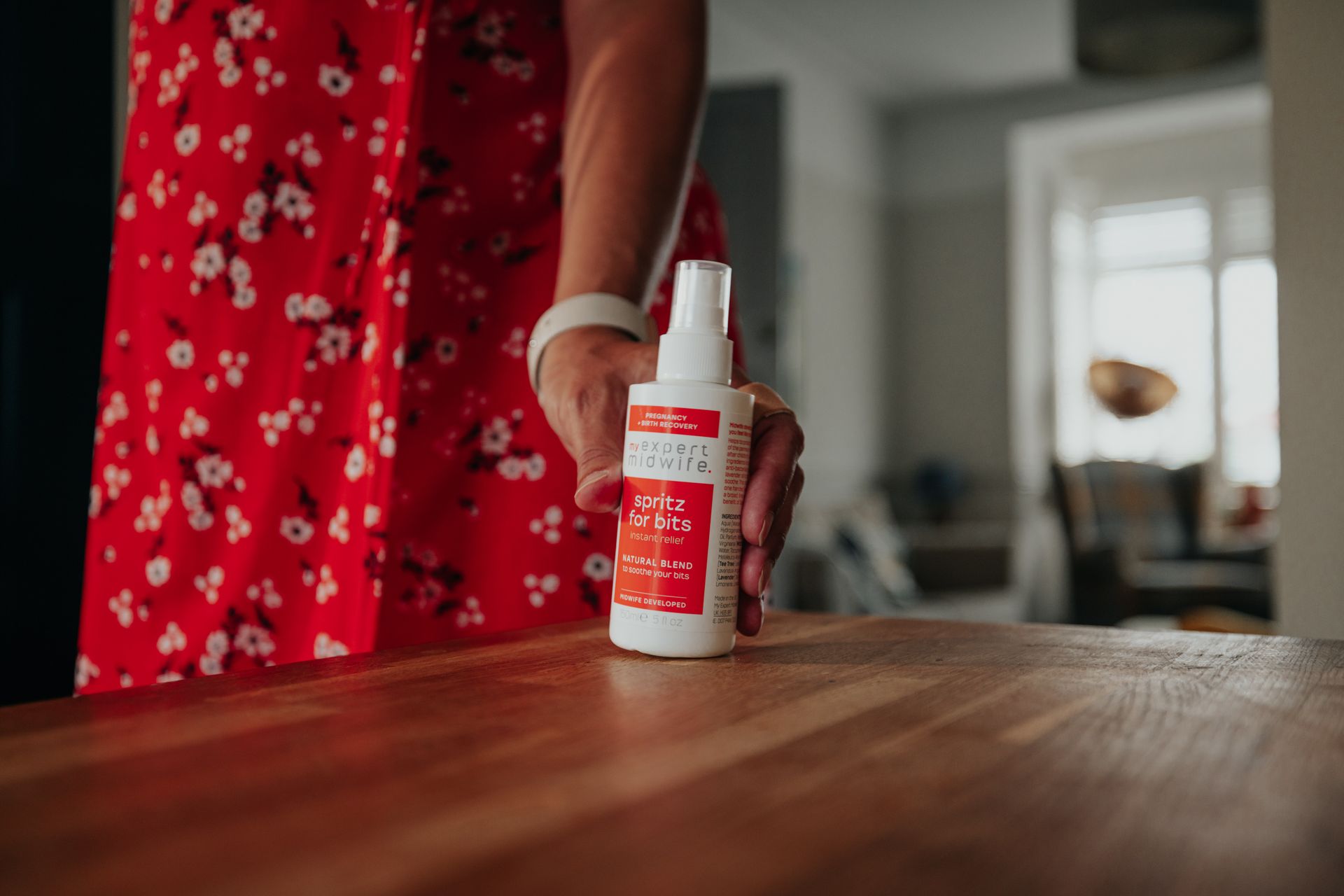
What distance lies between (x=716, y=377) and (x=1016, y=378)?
17.4 feet

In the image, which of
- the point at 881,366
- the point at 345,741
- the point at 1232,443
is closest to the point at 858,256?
the point at 881,366

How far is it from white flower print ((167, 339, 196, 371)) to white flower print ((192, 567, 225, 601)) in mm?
134

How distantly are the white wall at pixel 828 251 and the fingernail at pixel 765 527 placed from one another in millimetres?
4028

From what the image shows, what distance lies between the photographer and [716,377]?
478mm

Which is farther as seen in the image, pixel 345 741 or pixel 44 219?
pixel 44 219

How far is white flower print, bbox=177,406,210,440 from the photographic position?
27.7 inches

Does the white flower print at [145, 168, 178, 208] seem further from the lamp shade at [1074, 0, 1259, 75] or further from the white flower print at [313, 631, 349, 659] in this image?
the lamp shade at [1074, 0, 1259, 75]

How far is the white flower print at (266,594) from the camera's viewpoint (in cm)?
69

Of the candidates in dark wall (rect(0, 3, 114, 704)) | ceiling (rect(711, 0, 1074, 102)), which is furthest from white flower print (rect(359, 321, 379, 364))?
ceiling (rect(711, 0, 1074, 102))

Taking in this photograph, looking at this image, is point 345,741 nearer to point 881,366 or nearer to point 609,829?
point 609,829

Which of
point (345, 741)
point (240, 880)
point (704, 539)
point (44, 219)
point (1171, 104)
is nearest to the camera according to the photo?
point (240, 880)

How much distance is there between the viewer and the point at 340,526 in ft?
2.25

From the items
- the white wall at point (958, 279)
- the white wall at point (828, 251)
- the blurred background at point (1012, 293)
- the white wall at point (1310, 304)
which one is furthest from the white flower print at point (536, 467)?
the white wall at point (958, 279)

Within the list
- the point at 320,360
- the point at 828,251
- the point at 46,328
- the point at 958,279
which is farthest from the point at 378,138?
the point at 958,279
